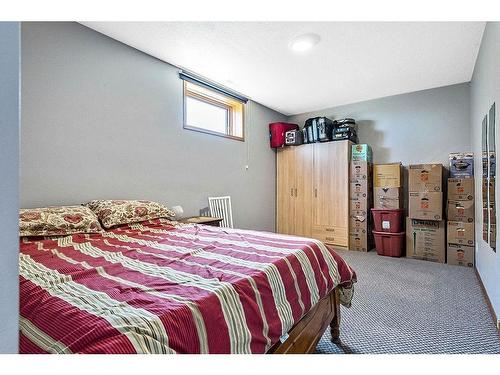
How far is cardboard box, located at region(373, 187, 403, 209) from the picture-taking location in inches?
149

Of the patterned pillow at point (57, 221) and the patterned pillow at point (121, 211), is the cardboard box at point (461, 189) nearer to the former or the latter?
the patterned pillow at point (121, 211)

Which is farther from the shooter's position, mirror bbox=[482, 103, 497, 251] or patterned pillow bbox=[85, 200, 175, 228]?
patterned pillow bbox=[85, 200, 175, 228]

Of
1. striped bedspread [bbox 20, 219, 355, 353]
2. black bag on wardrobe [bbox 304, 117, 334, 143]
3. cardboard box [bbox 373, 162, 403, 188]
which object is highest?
black bag on wardrobe [bbox 304, 117, 334, 143]

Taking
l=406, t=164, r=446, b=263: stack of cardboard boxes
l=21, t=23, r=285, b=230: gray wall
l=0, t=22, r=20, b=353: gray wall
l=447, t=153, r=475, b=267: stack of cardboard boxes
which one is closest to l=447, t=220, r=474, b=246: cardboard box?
l=447, t=153, r=475, b=267: stack of cardboard boxes

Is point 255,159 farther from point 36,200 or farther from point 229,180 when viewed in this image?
point 36,200

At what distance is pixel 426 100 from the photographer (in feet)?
12.8

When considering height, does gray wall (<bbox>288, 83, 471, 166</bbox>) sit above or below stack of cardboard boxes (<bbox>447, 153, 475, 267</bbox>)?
above

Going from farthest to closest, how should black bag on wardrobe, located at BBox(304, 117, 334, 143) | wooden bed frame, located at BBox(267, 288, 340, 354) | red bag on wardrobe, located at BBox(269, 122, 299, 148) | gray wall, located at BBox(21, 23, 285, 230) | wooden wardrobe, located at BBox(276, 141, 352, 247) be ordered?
red bag on wardrobe, located at BBox(269, 122, 299, 148) → black bag on wardrobe, located at BBox(304, 117, 334, 143) → wooden wardrobe, located at BBox(276, 141, 352, 247) → gray wall, located at BBox(21, 23, 285, 230) → wooden bed frame, located at BBox(267, 288, 340, 354)

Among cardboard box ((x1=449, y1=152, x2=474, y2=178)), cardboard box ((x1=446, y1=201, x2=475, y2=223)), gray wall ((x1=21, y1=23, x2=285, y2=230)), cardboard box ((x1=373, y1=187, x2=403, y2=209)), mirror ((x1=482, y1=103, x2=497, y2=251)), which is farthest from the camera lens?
cardboard box ((x1=373, y1=187, x2=403, y2=209))

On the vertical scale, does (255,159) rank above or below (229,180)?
above

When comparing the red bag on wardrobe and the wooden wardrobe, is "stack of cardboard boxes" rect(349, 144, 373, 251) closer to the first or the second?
the wooden wardrobe

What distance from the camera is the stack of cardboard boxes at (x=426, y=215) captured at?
3436 mm

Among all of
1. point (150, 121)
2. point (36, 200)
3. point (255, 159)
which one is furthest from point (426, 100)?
→ point (36, 200)

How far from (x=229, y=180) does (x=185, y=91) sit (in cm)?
142
